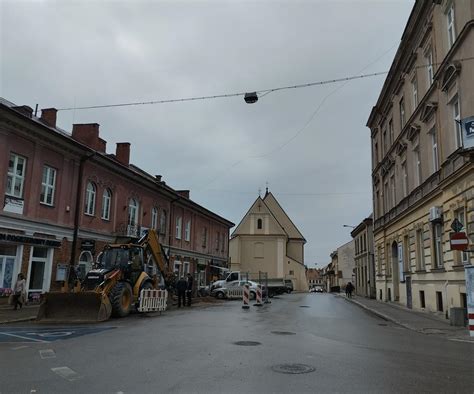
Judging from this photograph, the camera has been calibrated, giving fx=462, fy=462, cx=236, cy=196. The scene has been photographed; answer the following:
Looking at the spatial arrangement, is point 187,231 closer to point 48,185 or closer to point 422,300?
point 48,185

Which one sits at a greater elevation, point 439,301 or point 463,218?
point 463,218

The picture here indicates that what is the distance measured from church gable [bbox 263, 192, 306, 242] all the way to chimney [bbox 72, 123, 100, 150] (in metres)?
56.1

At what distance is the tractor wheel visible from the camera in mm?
17156

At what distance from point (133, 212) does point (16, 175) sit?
11020mm

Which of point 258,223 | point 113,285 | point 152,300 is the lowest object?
point 152,300

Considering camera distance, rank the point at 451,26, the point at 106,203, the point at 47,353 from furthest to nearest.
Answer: the point at 106,203 → the point at 451,26 → the point at 47,353

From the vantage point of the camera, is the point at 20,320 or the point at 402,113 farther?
the point at 402,113

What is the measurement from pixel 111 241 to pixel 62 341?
16456mm

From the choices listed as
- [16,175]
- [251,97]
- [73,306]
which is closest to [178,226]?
[16,175]

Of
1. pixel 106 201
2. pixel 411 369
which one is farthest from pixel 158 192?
pixel 411 369

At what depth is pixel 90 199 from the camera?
83.1 ft

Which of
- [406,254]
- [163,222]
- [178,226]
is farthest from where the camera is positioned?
[178,226]

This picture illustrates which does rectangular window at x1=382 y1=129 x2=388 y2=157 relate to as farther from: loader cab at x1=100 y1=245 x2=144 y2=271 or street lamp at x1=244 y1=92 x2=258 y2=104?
loader cab at x1=100 y1=245 x2=144 y2=271

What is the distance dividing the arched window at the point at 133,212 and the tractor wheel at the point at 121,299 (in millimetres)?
11696
